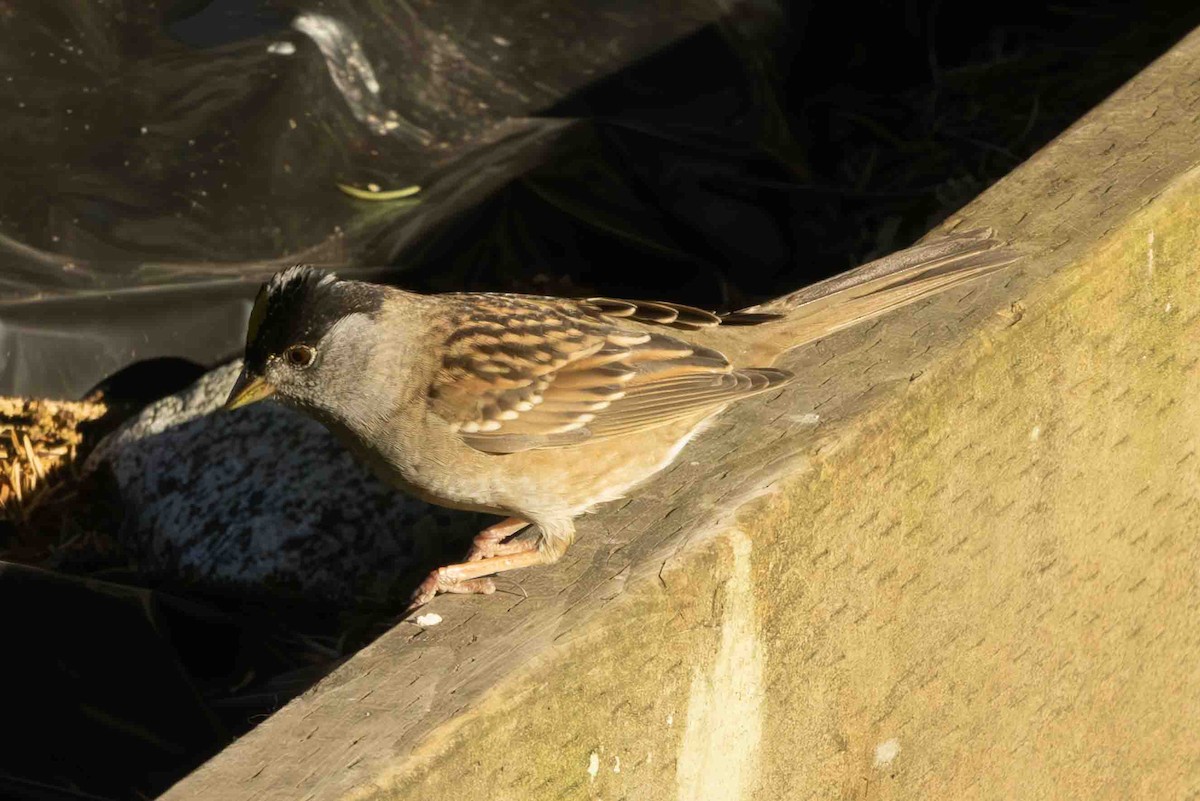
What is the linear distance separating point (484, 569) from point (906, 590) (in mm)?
976

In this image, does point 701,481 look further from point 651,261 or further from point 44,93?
point 44,93

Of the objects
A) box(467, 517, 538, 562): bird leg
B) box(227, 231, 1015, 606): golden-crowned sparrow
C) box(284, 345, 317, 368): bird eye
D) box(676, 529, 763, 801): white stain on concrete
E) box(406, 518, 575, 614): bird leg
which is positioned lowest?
box(676, 529, 763, 801): white stain on concrete

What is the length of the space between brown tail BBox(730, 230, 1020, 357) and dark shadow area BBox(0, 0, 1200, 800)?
1.41 m

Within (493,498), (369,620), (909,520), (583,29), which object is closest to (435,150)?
(583,29)

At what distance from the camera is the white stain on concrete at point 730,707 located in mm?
2898

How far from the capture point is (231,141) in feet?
15.8

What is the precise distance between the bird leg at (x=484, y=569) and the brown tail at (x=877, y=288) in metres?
0.75

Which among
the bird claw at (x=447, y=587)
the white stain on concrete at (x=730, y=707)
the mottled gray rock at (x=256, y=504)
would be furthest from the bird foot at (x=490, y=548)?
the mottled gray rock at (x=256, y=504)

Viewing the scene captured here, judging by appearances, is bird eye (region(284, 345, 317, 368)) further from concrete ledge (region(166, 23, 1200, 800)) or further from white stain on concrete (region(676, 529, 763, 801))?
white stain on concrete (region(676, 529, 763, 801))

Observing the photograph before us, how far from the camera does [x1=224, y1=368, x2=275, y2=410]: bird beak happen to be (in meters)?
3.50

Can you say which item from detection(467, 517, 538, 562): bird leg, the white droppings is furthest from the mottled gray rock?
the white droppings

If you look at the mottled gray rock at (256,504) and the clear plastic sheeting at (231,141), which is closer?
the mottled gray rock at (256,504)

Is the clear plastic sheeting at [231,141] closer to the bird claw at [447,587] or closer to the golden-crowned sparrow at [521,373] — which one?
the golden-crowned sparrow at [521,373]

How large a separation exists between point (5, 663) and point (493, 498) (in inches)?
52.2
